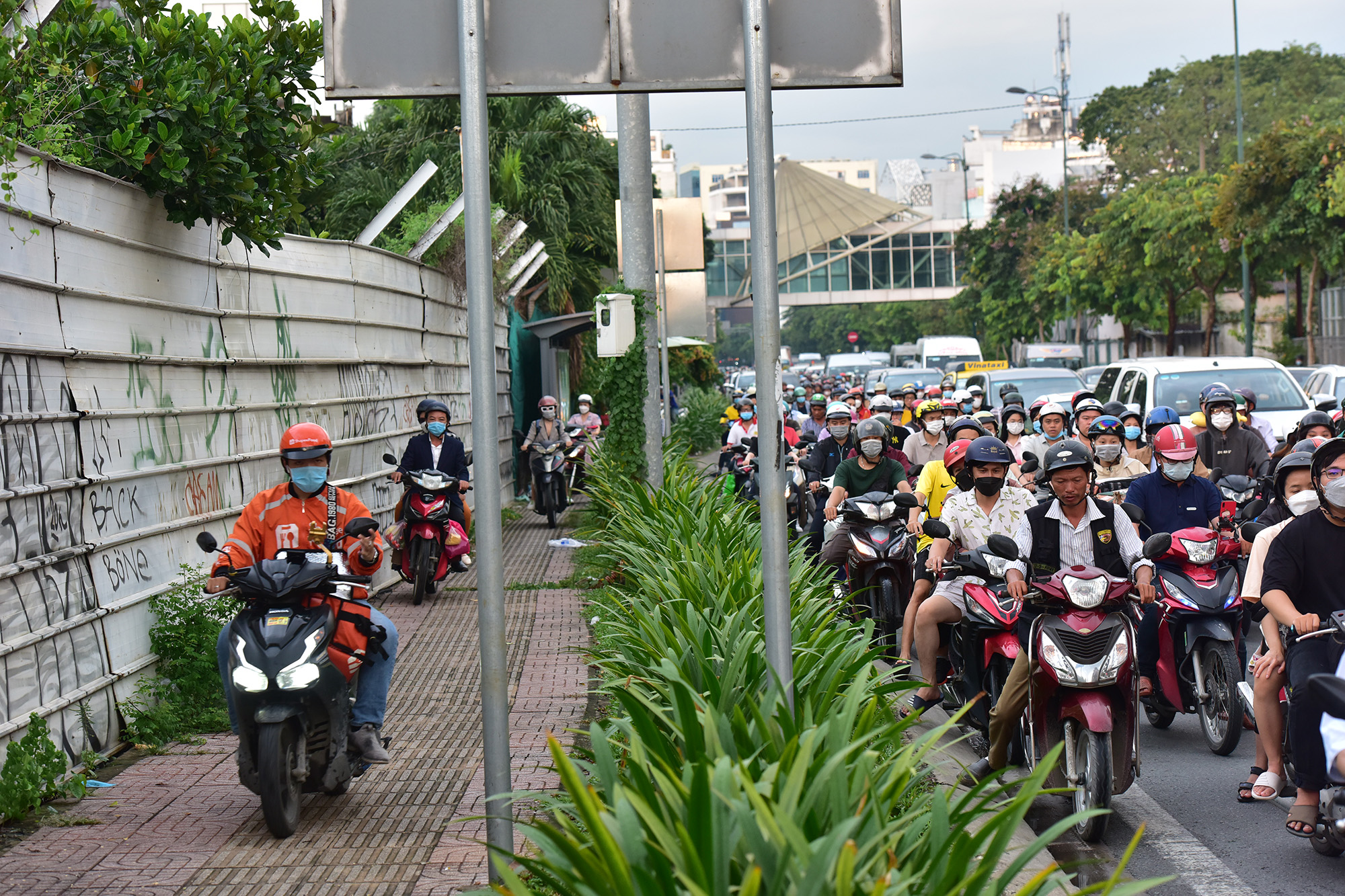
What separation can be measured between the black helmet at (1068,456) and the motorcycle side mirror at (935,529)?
0.85 meters

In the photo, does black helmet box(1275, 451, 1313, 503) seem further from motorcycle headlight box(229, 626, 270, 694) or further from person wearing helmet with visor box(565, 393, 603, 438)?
person wearing helmet with visor box(565, 393, 603, 438)

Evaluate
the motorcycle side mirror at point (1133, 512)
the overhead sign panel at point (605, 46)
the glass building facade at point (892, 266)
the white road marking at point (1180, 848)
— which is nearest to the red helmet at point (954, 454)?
the motorcycle side mirror at point (1133, 512)

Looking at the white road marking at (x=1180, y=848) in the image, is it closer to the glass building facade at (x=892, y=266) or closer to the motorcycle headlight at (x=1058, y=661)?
the motorcycle headlight at (x=1058, y=661)

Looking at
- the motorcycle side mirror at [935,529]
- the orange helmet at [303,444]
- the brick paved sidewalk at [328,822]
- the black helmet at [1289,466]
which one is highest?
the orange helmet at [303,444]

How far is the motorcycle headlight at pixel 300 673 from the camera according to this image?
579 cm

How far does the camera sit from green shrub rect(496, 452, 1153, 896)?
3.24 m

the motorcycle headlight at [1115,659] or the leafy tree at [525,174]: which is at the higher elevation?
the leafy tree at [525,174]

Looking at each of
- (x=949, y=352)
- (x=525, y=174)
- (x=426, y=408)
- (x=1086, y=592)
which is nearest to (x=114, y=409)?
(x=1086, y=592)

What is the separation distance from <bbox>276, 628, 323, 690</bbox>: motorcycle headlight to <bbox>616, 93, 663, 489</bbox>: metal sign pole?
26.6 feet

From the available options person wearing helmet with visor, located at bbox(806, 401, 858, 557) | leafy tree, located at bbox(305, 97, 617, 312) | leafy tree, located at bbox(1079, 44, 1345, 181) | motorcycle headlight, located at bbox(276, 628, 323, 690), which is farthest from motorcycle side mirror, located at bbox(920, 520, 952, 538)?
leafy tree, located at bbox(1079, 44, 1345, 181)

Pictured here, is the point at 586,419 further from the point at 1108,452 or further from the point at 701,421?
the point at 701,421

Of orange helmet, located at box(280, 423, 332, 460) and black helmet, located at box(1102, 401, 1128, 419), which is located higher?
orange helmet, located at box(280, 423, 332, 460)

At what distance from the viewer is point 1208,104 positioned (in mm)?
58844

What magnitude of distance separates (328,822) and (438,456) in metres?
7.03
